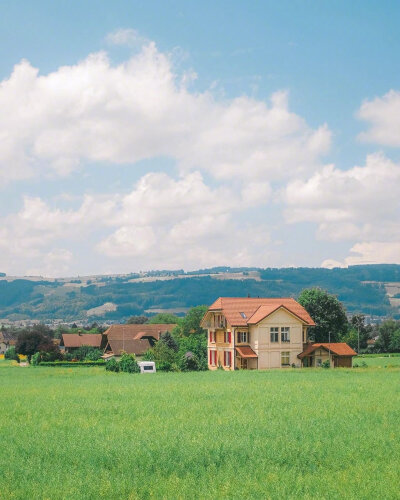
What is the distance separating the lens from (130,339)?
122 meters

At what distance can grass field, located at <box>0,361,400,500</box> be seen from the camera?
17094 millimetres

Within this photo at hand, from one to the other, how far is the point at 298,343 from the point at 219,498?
5768 cm

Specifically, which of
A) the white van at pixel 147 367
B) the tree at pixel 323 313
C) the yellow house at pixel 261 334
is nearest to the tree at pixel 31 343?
the yellow house at pixel 261 334

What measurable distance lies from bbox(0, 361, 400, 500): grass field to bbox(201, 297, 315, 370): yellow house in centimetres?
3284

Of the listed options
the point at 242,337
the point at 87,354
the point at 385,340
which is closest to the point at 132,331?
the point at 87,354

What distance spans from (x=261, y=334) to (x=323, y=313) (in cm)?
2243

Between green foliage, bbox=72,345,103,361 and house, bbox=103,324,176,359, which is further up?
house, bbox=103,324,176,359

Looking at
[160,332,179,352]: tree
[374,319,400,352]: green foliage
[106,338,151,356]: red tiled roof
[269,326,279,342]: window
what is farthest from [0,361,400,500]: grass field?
[374,319,400,352]: green foliage

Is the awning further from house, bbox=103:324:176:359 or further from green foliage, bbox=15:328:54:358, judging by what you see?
green foliage, bbox=15:328:54:358

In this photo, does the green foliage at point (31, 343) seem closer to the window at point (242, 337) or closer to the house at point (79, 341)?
the house at point (79, 341)

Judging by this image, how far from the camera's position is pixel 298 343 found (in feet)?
238

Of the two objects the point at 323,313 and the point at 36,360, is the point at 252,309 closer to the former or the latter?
the point at 323,313

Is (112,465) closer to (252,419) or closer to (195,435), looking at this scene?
(195,435)

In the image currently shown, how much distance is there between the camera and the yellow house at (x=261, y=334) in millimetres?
71438
